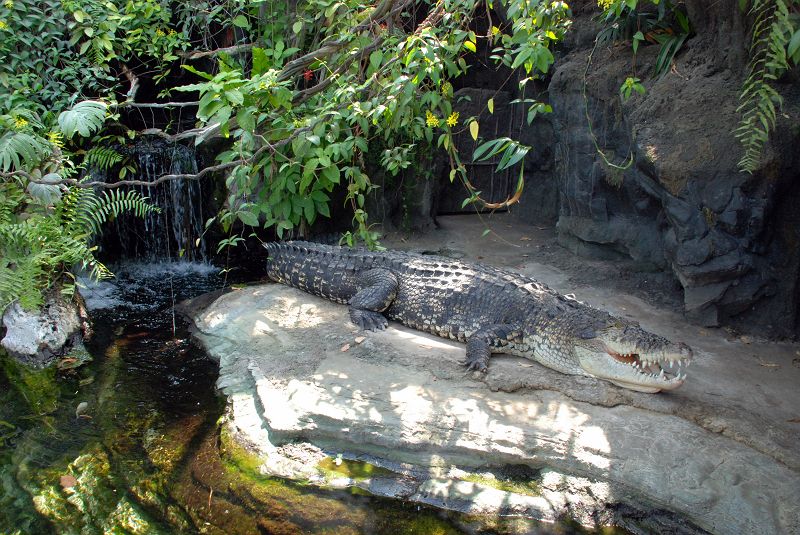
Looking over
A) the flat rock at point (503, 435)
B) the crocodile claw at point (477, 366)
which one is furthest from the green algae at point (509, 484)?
the crocodile claw at point (477, 366)

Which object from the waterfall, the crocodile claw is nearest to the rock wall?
the crocodile claw

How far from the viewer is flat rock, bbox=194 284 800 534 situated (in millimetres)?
2992

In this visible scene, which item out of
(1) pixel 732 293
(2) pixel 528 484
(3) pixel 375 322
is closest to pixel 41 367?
(3) pixel 375 322

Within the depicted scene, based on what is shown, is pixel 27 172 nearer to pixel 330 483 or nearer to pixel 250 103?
pixel 250 103

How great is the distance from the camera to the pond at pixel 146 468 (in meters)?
2.97

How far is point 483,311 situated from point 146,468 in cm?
249

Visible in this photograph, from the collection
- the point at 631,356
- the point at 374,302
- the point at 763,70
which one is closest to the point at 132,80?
the point at 374,302

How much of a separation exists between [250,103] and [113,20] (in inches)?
112

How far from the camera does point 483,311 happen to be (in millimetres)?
4605

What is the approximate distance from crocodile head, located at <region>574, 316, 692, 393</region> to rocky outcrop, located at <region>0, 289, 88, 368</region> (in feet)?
12.3

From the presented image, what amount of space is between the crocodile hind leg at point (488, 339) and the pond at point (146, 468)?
1.26m

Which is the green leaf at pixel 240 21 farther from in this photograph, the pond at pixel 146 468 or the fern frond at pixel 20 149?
the pond at pixel 146 468

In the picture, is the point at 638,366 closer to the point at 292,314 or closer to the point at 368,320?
the point at 368,320

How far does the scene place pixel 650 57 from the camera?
17.3ft
